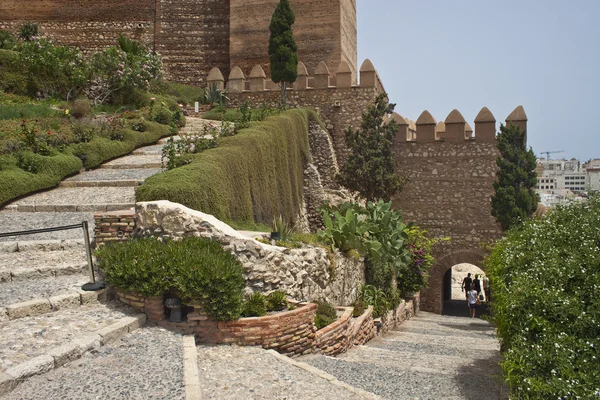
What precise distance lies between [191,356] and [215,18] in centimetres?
2300

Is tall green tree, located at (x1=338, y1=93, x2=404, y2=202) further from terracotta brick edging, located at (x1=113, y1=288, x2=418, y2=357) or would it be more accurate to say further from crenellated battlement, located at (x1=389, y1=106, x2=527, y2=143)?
terracotta brick edging, located at (x1=113, y1=288, x2=418, y2=357)

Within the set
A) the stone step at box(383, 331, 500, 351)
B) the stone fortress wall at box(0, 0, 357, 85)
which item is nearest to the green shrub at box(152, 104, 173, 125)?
the stone fortress wall at box(0, 0, 357, 85)

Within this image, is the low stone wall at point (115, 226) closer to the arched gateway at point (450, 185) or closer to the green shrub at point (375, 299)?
the green shrub at point (375, 299)

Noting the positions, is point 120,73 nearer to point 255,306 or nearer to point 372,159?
point 372,159

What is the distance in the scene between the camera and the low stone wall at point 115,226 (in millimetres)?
8430

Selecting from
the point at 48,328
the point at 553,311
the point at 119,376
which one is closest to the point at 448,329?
the point at 553,311

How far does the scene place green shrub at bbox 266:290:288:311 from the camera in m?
7.54

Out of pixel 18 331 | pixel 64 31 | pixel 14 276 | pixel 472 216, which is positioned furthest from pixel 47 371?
pixel 64 31

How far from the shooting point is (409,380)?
722 cm

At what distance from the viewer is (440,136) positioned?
21156mm

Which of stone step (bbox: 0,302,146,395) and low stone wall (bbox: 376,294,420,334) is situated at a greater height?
stone step (bbox: 0,302,146,395)

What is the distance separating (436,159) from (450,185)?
0.98m

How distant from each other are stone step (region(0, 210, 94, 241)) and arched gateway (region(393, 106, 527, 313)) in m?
12.4

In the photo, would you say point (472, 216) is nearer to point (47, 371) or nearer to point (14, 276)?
point (14, 276)
